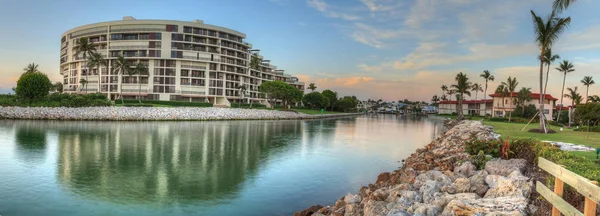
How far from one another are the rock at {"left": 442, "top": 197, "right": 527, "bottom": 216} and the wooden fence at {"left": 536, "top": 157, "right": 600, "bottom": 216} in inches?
27.0

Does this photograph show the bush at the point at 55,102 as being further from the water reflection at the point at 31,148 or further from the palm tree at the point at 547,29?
the palm tree at the point at 547,29

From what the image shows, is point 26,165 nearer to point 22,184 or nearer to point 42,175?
point 42,175

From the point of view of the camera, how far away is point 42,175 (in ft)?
57.7

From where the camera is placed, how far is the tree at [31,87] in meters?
61.7

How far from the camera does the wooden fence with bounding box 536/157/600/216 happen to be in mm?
6123

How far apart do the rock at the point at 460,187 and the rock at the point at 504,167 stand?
158 centimetres

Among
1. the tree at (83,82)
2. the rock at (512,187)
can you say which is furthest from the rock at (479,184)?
the tree at (83,82)

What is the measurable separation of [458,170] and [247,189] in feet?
28.5

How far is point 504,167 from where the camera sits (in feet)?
41.0

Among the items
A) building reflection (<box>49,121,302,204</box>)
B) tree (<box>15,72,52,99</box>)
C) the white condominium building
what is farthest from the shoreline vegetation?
the white condominium building

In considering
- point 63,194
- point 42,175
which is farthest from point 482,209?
point 42,175

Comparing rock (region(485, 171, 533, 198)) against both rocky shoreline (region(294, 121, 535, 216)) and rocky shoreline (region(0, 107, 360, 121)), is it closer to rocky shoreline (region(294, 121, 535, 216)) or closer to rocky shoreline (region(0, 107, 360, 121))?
rocky shoreline (region(294, 121, 535, 216))

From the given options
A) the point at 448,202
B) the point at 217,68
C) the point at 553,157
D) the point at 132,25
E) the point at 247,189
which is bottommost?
the point at 247,189

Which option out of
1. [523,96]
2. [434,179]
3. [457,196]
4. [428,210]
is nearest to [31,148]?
[434,179]
